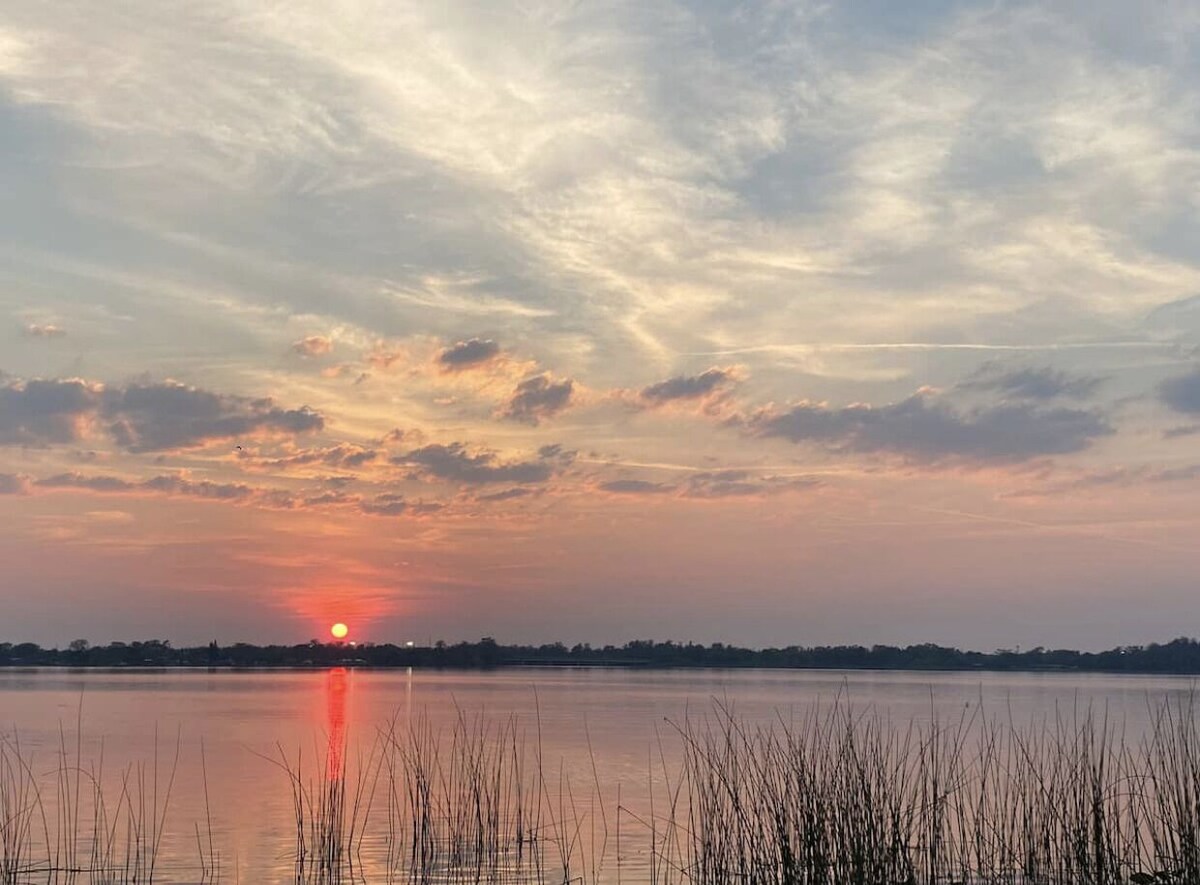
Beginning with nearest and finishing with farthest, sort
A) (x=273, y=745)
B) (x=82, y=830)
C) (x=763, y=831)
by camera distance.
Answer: (x=763, y=831), (x=82, y=830), (x=273, y=745)

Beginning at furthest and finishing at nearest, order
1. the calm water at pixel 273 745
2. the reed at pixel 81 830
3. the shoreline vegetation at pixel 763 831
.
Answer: the calm water at pixel 273 745, the reed at pixel 81 830, the shoreline vegetation at pixel 763 831

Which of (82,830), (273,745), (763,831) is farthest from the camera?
(273,745)

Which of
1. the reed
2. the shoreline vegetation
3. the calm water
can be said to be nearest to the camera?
the shoreline vegetation

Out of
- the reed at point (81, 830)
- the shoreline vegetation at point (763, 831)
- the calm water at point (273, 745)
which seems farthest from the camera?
the calm water at point (273, 745)

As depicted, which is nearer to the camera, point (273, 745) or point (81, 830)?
point (81, 830)

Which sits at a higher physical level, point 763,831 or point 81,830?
point 763,831

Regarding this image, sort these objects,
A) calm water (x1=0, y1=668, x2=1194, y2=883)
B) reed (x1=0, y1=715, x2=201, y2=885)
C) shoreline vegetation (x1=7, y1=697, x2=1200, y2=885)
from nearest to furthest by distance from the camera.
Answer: shoreline vegetation (x1=7, y1=697, x2=1200, y2=885)
reed (x1=0, y1=715, x2=201, y2=885)
calm water (x1=0, y1=668, x2=1194, y2=883)

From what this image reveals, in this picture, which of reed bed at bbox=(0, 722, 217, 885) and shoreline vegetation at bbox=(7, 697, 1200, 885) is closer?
shoreline vegetation at bbox=(7, 697, 1200, 885)

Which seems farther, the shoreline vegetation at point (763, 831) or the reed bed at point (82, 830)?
the reed bed at point (82, 830)

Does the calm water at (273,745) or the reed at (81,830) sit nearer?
the reed at (81,830)

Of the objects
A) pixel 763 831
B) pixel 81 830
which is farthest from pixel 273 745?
A: pixel 763 831

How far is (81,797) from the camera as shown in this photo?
78.1 ft

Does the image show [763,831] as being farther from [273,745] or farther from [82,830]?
[273,745]

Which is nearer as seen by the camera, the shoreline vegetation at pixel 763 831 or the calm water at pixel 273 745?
the shoreline vegetation at pixel 763 831
